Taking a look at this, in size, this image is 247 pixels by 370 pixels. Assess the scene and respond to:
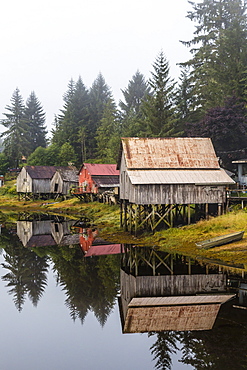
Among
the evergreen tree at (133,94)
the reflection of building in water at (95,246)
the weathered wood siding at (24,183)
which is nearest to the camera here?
the reflection of building in water at (95,246)

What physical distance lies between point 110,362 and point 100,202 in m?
39.2

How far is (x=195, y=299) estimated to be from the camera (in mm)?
16125

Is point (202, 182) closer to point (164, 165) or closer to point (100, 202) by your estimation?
point (164, 165)

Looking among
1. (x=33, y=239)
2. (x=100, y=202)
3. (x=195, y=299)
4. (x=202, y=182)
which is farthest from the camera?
(x=100, y=202)

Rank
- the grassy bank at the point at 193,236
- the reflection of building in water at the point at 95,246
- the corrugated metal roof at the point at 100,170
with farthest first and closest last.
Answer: the corrugated metal roof at the point at 100,170
the reflection of building in water at the point at 95,246
the grassy bank at the point at 193,236

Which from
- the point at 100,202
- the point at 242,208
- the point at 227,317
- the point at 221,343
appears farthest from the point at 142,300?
the point at 100,202

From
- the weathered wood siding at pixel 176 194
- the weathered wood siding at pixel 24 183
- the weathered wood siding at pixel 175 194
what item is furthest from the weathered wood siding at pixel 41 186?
the weathered wood siding at pixel 175 194

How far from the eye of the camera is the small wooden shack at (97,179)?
173 feet

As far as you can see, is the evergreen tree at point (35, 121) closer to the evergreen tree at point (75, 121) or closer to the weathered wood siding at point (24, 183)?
the evergreen tree at point (75, 121)

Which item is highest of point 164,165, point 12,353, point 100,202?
point 164,165

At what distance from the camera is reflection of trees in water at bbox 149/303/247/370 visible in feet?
35.8

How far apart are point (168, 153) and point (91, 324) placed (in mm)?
17988

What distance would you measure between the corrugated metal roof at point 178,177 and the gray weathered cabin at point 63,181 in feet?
107

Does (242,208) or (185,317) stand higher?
(242,208)
